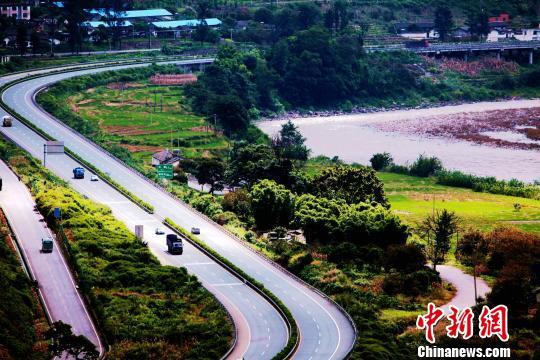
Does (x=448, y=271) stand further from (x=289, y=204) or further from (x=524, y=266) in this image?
(x=289, y=204)

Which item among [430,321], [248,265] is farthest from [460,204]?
[430,321]

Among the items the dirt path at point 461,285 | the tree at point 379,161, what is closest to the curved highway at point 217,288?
the dirt path at point 461,285

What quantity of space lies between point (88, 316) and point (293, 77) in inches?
4964

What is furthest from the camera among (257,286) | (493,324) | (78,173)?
(78,173)

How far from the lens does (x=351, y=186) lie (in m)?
101

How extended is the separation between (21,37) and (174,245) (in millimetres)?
101708

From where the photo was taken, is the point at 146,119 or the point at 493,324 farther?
the point at 146,119

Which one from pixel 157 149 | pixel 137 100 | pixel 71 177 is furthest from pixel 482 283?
pixel 137 100

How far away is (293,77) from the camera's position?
193 meters

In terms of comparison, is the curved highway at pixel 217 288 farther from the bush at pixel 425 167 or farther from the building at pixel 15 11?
the building at pixel 15 11

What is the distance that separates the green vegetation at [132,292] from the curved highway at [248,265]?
101 inches

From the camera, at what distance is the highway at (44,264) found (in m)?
69.3

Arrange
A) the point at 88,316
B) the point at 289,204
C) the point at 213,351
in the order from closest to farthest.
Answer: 1. the point at 213,351
2. the point at 88,316
3. the point at 289,204

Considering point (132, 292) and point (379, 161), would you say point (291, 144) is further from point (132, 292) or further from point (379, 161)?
point (132, 292)
